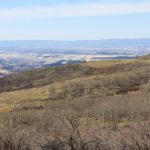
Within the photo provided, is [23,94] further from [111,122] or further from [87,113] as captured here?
[111,122]

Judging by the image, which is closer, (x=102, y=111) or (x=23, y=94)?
(x=102, y=111)

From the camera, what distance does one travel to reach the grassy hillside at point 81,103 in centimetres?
5594

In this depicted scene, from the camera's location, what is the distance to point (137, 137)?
1970 inches

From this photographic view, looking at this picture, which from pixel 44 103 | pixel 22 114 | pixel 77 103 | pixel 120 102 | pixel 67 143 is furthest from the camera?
pixel 44 103

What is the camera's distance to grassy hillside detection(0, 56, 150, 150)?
184 feet

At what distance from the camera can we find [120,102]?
105250 mm

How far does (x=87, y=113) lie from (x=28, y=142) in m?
50.5

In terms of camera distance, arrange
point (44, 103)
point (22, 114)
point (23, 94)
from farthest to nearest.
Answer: point (23, 94), point (44, 103), point (22, 114)

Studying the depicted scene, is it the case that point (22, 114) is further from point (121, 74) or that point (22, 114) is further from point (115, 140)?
point (121, 74)

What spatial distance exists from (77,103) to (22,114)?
21.2 m

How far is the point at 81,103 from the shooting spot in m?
115

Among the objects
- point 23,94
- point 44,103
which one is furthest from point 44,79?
point 44,103

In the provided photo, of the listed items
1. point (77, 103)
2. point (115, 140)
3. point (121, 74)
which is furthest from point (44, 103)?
point (115, 140)

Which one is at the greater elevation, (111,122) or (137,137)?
(137,137)
